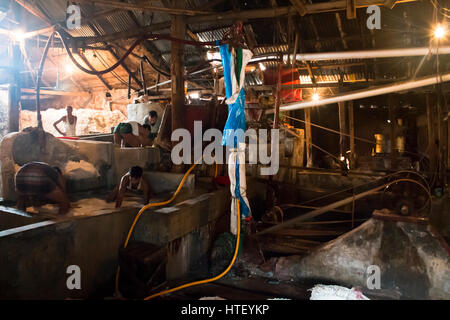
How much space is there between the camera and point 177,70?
6820 millimetres

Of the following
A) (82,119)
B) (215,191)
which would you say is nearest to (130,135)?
(215,191)

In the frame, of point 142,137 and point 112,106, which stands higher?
point 112,106

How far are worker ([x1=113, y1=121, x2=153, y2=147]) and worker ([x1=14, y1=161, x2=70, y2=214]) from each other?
12.2 feet

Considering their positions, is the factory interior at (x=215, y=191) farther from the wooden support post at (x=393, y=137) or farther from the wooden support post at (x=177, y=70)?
the wooden support post at (x=393, y=137)

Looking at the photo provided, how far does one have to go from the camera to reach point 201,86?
594 inches

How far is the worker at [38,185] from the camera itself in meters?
4.85

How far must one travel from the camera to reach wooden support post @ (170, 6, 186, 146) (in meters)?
6.73

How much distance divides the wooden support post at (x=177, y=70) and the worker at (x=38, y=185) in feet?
9.51

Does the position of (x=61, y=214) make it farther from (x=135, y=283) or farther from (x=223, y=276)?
(x=223, y=276)

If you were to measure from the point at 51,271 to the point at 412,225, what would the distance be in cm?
546

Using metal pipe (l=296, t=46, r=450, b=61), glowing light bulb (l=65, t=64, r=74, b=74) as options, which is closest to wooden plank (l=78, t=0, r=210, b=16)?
metal pipe (l=296, t=46, r=450, b=61)

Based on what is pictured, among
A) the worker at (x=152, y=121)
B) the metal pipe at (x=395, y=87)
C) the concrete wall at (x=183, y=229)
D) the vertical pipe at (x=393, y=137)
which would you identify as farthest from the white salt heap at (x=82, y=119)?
the vertical pipe at (x=393, y=137)

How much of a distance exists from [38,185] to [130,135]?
13.2 ft
